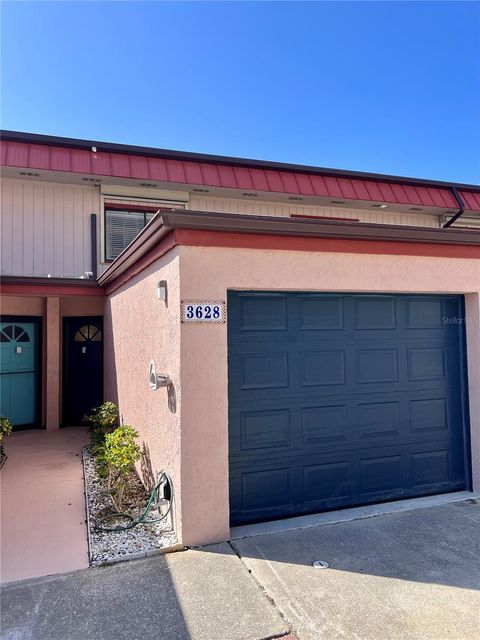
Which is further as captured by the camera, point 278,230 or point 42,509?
point 42,509

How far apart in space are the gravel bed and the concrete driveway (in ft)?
2.33

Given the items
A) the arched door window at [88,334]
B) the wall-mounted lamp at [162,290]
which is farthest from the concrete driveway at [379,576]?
the arched door window at [88,334]

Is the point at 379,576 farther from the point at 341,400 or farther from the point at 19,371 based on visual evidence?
the point at 19,371

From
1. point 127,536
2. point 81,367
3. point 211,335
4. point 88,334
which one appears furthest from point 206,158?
point 127,536

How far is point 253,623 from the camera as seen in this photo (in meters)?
2.68

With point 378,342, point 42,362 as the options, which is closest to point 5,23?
point 42,362

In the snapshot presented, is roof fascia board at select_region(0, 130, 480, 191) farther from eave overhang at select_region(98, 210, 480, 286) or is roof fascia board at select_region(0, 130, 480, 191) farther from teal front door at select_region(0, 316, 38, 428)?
eave overhang at select_region(98, 210, 480, 286)

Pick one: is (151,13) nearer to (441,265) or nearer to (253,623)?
(441,265)

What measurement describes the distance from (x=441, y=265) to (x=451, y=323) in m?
0.75

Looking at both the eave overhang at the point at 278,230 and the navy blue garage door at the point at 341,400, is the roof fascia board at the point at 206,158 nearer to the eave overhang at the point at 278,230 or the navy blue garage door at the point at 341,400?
the eave overhang at the point at 278,230

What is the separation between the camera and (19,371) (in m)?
8.62

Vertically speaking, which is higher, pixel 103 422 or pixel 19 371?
pixel 19 371

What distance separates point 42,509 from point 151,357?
2037mm

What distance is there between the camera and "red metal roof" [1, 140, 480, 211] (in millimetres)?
7723
